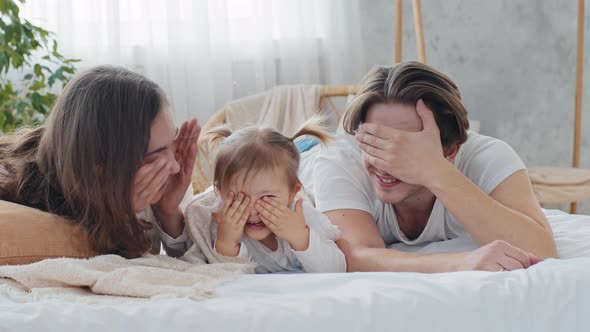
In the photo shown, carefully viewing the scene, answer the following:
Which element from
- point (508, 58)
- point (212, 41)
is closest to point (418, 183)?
point (212, 41)

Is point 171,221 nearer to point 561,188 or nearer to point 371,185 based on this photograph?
point 371,185

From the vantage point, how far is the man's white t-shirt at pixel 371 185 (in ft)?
5.14

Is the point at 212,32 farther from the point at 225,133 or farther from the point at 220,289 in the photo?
the point at 220,289

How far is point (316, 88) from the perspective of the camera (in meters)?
3.25

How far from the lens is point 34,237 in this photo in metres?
1.25

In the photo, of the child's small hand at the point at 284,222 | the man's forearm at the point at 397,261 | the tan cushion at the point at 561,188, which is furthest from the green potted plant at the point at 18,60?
the tan cushion at the point at 561,188

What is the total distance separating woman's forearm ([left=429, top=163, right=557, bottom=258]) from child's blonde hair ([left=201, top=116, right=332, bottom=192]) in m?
0.29

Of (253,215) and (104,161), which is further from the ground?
(104,161)

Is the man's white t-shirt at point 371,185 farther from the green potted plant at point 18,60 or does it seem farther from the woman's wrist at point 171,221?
the green potted plant at point 18,60

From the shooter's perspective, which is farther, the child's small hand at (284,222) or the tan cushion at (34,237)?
the child's small hand at (284,222)

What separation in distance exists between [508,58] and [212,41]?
1.50m

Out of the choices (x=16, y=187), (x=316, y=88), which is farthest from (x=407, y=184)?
(x=316, y=88)

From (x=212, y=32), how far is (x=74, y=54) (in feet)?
2.11

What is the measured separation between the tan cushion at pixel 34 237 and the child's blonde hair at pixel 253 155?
0.29m
